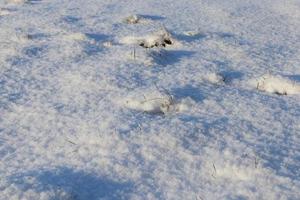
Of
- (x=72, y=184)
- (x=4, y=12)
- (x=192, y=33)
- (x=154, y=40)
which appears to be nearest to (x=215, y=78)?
(x=154, y=40)

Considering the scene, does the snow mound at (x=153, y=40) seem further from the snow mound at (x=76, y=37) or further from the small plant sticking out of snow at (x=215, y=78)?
the small plant sticking out of snow at (x=215, y=78)

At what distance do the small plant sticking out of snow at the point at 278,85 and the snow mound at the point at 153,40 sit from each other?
1301 mm

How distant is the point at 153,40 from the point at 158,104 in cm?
162

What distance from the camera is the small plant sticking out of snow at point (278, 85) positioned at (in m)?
4.27

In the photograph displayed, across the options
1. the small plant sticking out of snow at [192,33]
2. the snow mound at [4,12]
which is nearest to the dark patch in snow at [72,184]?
the small plant sticking out of snow at [192,33]

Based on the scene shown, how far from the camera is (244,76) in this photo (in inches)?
177

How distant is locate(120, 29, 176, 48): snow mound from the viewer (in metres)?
5.28

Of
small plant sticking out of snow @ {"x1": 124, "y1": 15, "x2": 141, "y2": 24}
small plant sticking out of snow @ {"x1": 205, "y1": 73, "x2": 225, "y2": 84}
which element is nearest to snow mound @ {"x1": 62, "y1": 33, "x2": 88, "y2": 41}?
small plant sticking out of snow @ {"x1": 124, "y1": 15, "x2": 141, "y2": 24}

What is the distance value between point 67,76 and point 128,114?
0.98 meters

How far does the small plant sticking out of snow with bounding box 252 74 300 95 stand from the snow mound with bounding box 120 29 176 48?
1301 millimetres

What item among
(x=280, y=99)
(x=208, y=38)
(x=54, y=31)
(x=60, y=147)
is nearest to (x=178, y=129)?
(x=60, y=147)

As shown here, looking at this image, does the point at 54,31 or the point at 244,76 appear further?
the point at 54,31

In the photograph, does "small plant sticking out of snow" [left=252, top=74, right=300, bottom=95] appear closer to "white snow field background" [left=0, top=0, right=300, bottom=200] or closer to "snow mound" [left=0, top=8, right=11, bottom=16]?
"white snow field background" [left=0, top=0, right=300, bottom=200]

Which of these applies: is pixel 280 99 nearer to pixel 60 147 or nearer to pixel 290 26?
pixel 60 147
